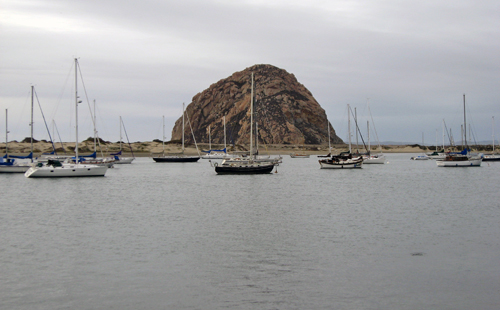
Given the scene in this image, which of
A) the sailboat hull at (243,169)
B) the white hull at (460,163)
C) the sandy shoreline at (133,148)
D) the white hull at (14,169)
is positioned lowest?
the white hull at (460,163)

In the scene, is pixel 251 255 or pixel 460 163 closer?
pixel 251 255

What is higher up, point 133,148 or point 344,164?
point 133,148

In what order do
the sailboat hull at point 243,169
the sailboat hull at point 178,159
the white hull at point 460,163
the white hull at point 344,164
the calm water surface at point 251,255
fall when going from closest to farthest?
the calm water surface at point 251,255
the sailboat hull at point 243,169
the white hull at point 344,164
the white hull at point 460,163
the sailboat hull at point 178,159

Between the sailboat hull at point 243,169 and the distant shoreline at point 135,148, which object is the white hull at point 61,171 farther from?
the distant shoreline at point 135,148

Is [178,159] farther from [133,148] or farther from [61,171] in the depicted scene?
[133,148]

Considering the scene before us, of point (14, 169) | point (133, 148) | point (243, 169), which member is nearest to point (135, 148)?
point (133, 148)

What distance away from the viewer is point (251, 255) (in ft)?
50.0

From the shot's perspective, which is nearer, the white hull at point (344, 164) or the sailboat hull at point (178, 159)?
the white hull at point (344, 164)

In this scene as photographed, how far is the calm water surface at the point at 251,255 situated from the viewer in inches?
434

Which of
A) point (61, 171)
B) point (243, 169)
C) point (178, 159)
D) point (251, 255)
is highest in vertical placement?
point (178, 159)

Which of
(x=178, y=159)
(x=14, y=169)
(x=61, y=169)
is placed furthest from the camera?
(x=178, y=159)

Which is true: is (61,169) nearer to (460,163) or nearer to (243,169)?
(243,169)

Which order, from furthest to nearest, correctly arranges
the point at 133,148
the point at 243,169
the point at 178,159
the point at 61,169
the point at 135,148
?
the point at 135,148
the point at 133,148
the point at 178,159
the point at 243,169
the point at 61,169

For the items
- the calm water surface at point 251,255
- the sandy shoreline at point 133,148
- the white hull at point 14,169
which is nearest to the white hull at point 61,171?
the white hull at point 14,169
